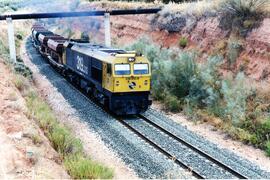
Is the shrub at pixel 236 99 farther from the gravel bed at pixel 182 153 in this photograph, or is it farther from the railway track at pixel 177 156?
the gravel bed at pixel 182 153

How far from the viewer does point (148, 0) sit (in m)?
46.3

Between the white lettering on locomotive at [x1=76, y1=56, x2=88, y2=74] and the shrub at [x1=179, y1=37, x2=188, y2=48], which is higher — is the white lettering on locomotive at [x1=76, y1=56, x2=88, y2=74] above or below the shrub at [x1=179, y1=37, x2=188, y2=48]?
below

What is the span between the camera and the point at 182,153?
15.5 m

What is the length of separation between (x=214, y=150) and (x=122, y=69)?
643 centimetres

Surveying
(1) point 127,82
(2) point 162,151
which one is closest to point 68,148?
(2) point 162,151

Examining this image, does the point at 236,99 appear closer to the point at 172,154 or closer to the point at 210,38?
the point at 172,154

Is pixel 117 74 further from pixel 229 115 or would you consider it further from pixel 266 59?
pixel 266 59

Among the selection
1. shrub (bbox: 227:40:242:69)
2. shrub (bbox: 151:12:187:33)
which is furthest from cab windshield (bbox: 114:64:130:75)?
shrub (bbox: 151:12:187:33)

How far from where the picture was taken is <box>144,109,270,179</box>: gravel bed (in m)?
13.9

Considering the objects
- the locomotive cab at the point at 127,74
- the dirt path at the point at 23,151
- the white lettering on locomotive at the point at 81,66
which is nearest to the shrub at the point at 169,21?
the white lettering on locomotive at the point at 81,66

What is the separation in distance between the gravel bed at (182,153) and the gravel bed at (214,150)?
22.4 inches

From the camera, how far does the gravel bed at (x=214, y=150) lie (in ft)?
45.5

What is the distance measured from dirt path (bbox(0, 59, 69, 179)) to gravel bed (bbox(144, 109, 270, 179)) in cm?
579

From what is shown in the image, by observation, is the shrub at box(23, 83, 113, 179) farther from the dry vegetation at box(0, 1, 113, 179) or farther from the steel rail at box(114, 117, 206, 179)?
the steel rail at box(114, 117, 206, 179)
